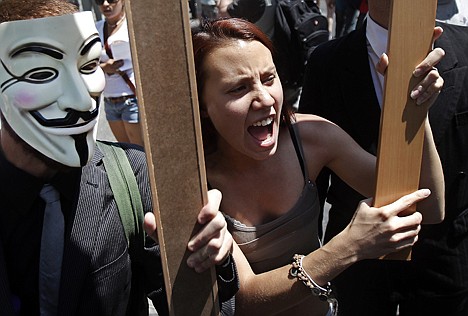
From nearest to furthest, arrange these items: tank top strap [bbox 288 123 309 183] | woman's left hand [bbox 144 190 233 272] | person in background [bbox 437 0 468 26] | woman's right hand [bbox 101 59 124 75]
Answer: woman's left hand [bbox 144 190 233 272] < tank top strap [bbox 288 123 309 183] < person in background [bbox 437 0 468 26] < woman's right hand [bbox 101 59 124 75]

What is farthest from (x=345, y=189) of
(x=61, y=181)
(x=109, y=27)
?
(x=109, y=27)

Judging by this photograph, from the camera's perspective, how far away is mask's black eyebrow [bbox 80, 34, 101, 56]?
1568mm

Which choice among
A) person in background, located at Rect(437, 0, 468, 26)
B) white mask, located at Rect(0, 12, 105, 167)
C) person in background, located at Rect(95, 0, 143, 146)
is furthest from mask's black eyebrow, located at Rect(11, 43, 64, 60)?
person in background, located at Rect(95, 0, 143, 146)

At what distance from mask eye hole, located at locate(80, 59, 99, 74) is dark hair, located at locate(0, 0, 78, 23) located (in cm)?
13

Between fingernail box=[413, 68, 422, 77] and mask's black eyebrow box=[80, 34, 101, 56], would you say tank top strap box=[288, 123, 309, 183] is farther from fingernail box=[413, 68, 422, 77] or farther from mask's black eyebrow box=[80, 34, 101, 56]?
mask's black eyebrow box=[80, 34, 101, 56]

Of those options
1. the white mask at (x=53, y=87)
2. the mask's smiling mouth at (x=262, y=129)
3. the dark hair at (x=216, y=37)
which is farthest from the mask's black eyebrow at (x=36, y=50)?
the mask's smiling mouth at (x=262, y=129)

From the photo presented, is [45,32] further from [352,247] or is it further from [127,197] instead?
[352,247]

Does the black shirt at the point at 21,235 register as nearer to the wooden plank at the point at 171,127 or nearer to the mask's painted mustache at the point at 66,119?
the mask's painted mustache at the point at 66,119

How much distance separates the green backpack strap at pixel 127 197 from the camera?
1.60 m

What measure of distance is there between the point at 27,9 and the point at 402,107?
35.1 inches

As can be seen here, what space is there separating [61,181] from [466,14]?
3.02 meters

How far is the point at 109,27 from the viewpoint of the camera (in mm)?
4633

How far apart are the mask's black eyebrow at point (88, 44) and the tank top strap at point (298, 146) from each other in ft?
2.03

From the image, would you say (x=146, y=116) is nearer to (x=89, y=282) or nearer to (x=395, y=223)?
(x=89, y=282)
